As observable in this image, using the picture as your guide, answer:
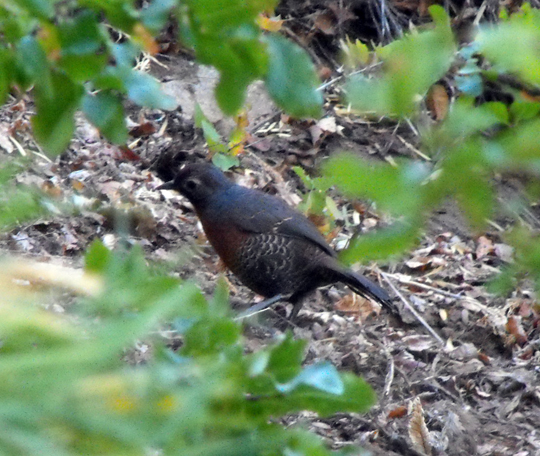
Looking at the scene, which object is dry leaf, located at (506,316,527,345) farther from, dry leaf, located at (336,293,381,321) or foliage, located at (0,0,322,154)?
foliage, located at (0,0,322,154)

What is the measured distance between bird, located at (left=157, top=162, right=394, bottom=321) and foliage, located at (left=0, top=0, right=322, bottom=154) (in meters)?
3.61

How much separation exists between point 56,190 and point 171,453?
4.53 metres

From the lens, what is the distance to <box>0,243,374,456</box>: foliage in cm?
84

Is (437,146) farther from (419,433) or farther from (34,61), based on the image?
(419,433)

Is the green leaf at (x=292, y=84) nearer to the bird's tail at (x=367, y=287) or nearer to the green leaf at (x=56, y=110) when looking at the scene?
the green leaf at (x=56, y=110)

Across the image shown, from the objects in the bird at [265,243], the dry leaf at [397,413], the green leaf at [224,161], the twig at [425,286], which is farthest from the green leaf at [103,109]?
the green leaf at [224,161]

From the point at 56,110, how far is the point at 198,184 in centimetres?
388

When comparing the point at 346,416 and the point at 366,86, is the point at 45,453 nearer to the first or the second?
the point at 366,86

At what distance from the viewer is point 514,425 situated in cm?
454

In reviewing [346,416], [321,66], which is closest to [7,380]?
[346,416]

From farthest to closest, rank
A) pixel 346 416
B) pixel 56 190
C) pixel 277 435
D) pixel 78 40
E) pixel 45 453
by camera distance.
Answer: pixel 56 190, pixel 346 416, pixel 78 40, pixel 277 435, pixel 45 453

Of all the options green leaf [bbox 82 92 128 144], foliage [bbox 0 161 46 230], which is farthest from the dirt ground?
foliage [bbox 0 161 46 230]

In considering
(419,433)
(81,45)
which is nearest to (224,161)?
(419,433)

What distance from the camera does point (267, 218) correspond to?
545 cm
